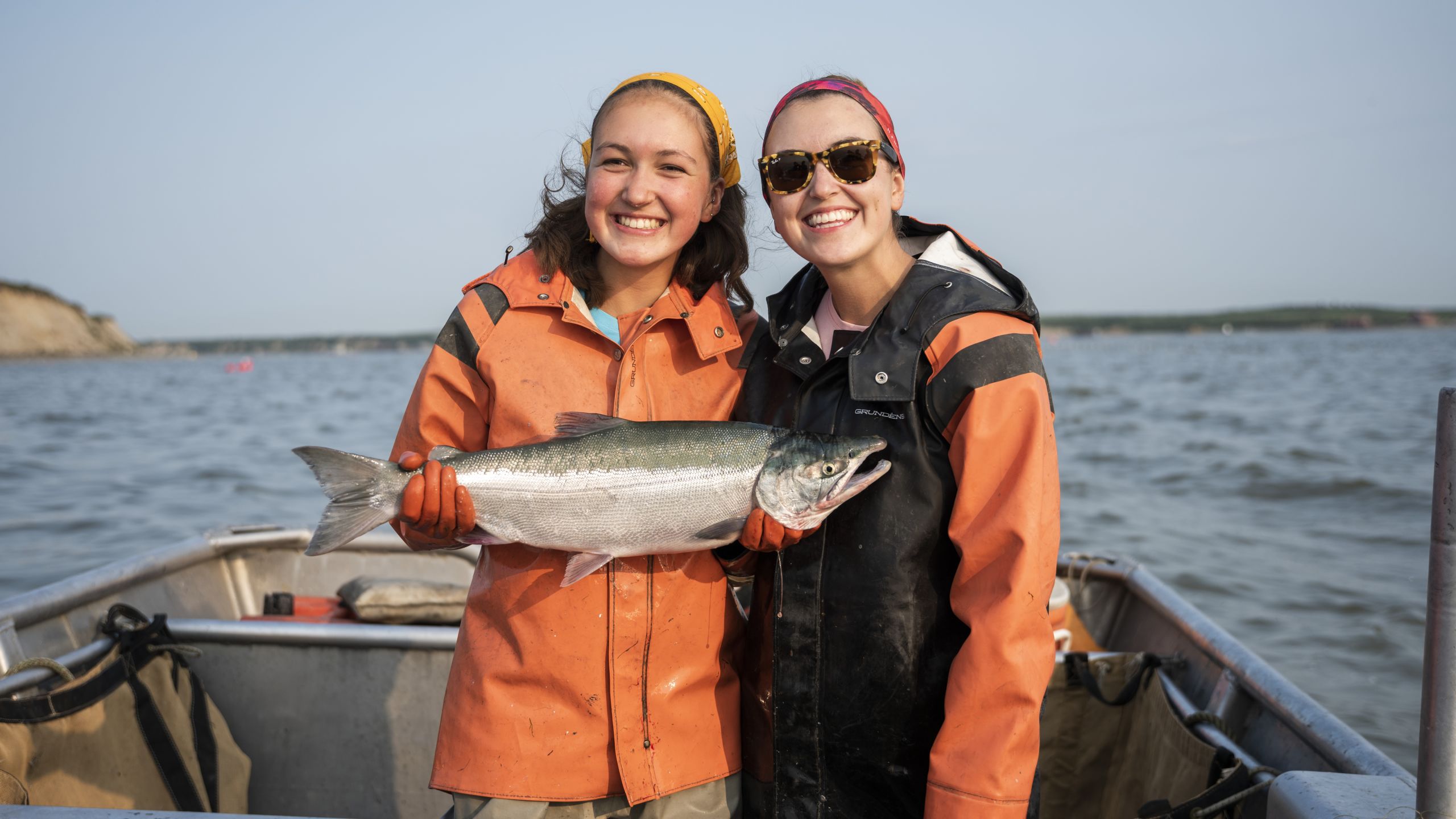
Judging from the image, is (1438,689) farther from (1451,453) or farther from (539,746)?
(539,746)

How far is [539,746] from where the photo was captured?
2818 mm

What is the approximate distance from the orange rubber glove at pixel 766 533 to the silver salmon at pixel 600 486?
48 millimetres

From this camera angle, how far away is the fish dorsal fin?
293 cm

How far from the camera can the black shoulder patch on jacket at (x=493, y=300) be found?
10.1 ft

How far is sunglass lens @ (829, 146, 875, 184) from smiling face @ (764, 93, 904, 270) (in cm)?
2

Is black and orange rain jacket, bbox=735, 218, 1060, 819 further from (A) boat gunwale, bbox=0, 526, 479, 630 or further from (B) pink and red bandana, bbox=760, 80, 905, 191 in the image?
(A) boat gunwale, bbox=0, 526, 479, 630

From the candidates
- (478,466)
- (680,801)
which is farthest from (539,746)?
(478,466)

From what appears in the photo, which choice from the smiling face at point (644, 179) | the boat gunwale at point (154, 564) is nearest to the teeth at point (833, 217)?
the smiling face at point (644, 179)

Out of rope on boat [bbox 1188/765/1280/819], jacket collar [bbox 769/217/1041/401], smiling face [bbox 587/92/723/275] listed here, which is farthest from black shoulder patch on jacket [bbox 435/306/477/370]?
rope on boat [bbox 1188/765/1280/819]

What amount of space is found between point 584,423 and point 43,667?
125 inches

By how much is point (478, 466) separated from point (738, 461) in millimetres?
819

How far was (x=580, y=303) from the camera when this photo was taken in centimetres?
313

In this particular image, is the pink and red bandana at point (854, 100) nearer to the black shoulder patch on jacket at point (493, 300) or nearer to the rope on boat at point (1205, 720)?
the black shoulder patch on jacket at point (493, 300)

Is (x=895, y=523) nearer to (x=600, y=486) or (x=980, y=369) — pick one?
(x=980, y=369)
